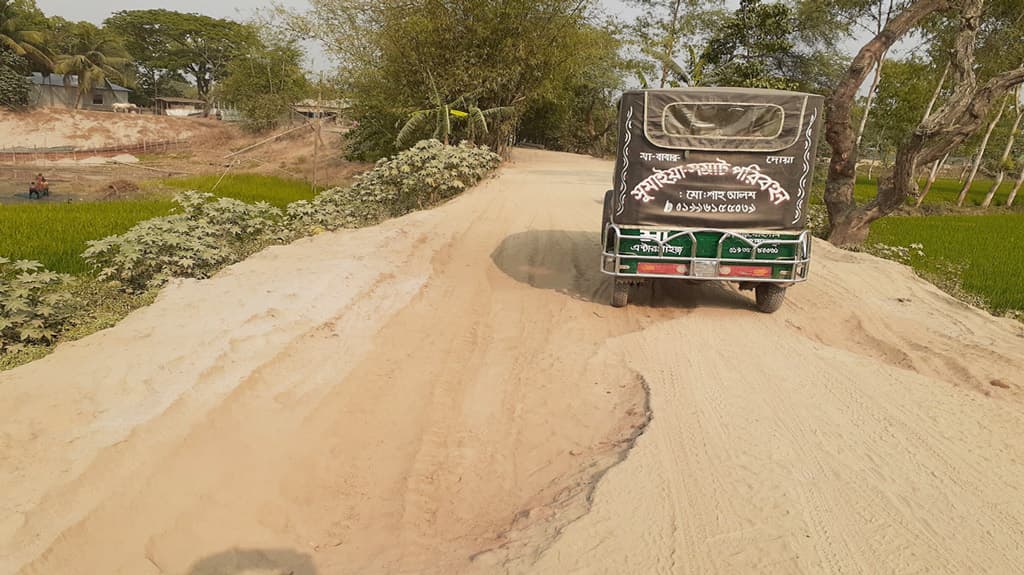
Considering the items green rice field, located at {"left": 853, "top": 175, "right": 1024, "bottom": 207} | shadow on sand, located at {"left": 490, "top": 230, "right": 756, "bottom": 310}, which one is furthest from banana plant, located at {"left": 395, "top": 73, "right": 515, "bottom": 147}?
green rice field, located at {"left": 853, "top": 175, "right": 1024, "bottom": 207}

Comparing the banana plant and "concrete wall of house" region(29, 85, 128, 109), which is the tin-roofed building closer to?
"concrete wall of house" region(29, 85, 128, 109)

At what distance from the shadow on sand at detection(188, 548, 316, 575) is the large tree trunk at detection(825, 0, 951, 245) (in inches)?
476

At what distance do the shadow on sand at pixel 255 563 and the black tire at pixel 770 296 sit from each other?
5.70 m

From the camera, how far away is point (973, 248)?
42.2 feet

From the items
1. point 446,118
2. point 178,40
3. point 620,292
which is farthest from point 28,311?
point 178,40

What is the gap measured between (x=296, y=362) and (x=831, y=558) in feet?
13.3

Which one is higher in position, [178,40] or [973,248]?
[178,40]

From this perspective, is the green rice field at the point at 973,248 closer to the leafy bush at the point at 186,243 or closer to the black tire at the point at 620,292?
the black tire at the point at 620,292

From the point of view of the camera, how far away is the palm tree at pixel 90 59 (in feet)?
148

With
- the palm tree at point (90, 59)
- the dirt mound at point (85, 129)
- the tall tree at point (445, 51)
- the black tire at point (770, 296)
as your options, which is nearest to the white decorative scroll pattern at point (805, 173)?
the black tire at point (770, 296)

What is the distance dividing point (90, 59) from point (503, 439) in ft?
184

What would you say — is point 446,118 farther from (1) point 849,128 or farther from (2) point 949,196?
(2) point 949,196

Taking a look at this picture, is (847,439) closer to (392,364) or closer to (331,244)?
(392,364)

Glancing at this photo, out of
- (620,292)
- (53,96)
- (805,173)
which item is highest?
(805,173)
